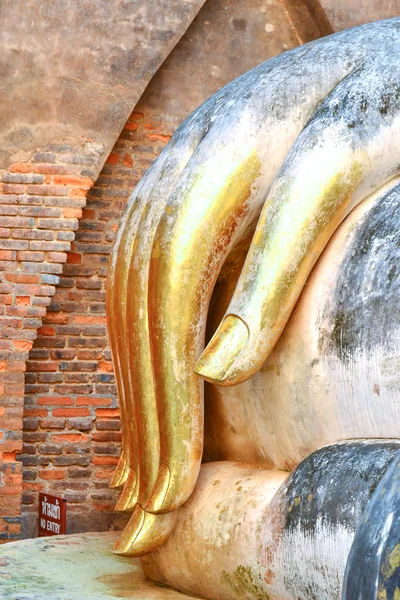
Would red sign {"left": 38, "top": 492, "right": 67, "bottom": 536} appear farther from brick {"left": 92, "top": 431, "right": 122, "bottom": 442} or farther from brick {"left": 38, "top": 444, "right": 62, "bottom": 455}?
brick {"left": 92, "top": 431, "right": 122, "bottom": 442}

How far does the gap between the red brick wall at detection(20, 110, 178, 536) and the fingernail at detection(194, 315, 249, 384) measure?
9.81 ft

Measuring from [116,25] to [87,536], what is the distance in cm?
289

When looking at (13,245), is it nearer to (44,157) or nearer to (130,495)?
(44,157)

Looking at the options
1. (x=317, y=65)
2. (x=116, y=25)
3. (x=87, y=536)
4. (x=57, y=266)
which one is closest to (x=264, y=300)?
(x=317, y=65)

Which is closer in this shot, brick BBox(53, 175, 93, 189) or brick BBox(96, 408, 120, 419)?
brick BBox(53, 175, 93, 189)

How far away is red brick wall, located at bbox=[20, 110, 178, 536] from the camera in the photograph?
5.24 m

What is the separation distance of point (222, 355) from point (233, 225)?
0.42 metres

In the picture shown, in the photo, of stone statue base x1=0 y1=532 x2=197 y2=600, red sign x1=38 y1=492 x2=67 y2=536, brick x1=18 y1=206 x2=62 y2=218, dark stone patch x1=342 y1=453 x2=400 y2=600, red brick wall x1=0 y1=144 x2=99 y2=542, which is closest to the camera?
dark stone patch x1=342 y1=453 x2=400 y2=600

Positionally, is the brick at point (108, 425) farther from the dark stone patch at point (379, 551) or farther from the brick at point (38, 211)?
the dark stone patch at point (379, 551)

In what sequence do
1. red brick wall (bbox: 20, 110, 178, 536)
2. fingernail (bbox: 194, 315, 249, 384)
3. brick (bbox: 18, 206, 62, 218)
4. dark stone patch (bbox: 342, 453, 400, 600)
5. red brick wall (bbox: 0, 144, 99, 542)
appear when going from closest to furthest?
dark stone patch (bbox: 342, 453, 400, 600) < fingernail (bbox: 194, 315, 249, 384) < red brick wall (bbox: 0, 144, 99, 542) < brick (bbox: 18, 206, 62, 218) < red brick wall (bbox: 20, 110, 178, 536)

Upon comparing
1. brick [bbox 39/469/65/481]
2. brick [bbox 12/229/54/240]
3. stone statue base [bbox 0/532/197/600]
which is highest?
brick [bbox 12/229/54/240]

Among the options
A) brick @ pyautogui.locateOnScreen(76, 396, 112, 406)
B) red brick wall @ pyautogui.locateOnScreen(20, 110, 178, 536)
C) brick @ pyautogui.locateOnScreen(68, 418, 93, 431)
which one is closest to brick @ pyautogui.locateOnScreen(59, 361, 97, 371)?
red brick wall @ pyautogui.locateOnScreen(20, 110, 178, 536)

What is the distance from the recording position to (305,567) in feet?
7.34

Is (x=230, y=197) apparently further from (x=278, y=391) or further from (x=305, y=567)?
(x=305, y=567)
